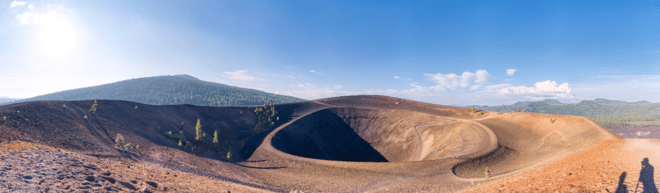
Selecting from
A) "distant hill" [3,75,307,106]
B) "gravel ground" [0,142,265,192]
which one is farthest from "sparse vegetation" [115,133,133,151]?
"distant hill" [3,75,307,106]

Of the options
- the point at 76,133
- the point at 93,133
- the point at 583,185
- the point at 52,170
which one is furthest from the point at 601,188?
the point at 93,133

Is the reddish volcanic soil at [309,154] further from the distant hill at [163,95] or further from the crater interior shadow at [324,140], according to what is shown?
the distant hill at [163,95]

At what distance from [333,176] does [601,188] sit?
20.2 meters

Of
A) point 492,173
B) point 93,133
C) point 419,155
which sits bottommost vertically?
point 419,155

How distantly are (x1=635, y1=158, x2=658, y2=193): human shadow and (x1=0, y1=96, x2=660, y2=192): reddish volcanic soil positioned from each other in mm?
113

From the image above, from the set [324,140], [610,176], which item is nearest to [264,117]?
[324,140]

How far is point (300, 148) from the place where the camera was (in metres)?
47.0

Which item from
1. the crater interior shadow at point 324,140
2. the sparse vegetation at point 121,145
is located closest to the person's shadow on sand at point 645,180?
the sparse vegetation at point 121,145

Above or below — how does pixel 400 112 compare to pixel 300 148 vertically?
above

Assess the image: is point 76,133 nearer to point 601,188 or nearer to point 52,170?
point 52,170

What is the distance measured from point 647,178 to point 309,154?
4255cm

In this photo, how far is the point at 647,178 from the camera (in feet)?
37.1

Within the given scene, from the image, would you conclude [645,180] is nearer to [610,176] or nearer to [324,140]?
[610,176]

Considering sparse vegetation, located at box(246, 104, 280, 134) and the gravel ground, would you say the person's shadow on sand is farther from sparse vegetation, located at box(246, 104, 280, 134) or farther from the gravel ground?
sparse vegetation, located at box(246, 104, 280, 134)
